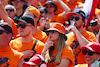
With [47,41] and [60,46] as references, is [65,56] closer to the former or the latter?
[60,46]

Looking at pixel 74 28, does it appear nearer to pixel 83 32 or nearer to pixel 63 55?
pixel 83 32

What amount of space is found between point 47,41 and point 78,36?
34.4 inches

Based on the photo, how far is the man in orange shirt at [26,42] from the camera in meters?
5.21

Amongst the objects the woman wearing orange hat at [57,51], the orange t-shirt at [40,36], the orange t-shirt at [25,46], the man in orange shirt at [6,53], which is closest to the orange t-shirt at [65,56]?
the woman wearing orange hat at [57,51]

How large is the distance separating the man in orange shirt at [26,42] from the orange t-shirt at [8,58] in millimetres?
573

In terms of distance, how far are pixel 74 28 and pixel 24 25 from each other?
1237 millimetres

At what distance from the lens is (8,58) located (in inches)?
175

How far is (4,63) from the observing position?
4398 millimetres

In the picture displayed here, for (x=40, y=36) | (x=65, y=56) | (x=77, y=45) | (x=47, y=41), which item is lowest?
(x=65, y=56)

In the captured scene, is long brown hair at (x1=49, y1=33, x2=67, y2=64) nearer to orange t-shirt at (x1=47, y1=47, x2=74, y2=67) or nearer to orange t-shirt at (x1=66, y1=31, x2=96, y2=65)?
orange t-shirt at (x1=47, y1=47, x2=74, y2=67)

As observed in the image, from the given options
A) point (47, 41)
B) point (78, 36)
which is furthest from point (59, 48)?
point (78, 36)

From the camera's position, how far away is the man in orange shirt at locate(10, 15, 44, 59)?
5.21 metres

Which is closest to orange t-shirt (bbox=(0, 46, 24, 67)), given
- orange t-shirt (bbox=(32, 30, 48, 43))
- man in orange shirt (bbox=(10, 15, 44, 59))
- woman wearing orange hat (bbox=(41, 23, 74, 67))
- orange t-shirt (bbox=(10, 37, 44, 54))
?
man in orange shirt (bbox=(10, 15, 44, 59))

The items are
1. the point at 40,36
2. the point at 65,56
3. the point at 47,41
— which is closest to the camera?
the point at 65,56
